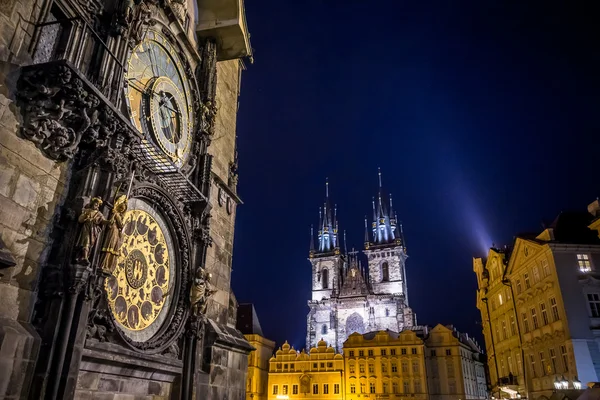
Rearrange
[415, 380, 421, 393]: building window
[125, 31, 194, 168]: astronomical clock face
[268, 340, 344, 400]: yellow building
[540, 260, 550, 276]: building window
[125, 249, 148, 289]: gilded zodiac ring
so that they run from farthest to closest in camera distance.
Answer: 1. [268, 340, 344, 400]: yellow building
2. [415, 380, 421, 393]: building window
3. [540, 260, 550, 276]: building window
4. [125, 31, 194, 168]: astronomical clock face
5. [125, 249, 148, 289]: gilded zodiac ring

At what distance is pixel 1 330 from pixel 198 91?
6.41 metres

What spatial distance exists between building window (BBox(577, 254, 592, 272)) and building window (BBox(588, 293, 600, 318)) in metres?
1.34

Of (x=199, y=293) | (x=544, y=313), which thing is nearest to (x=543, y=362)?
(x=544, y=313)

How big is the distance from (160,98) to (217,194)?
115 inches

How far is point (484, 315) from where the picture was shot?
35.1 metres

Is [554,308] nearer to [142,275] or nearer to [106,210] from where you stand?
[142,275]

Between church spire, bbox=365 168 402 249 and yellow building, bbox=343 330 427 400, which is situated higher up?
church spire, bbox=365 168 402 249

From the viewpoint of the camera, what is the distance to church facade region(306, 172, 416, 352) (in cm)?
7462

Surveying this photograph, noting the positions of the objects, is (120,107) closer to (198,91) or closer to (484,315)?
(198,91)

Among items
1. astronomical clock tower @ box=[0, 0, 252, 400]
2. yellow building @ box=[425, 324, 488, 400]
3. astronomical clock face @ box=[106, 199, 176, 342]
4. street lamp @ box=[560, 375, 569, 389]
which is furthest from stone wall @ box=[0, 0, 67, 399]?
yellow building @ box=[425, 324, 488, 400]

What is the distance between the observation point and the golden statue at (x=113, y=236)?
17.8 feet

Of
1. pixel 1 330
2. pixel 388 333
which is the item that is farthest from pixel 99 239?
pixel 388 333

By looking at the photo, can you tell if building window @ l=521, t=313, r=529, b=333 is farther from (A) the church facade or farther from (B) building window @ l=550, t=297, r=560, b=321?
(A) the church facade

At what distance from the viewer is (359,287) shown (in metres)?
80.0
